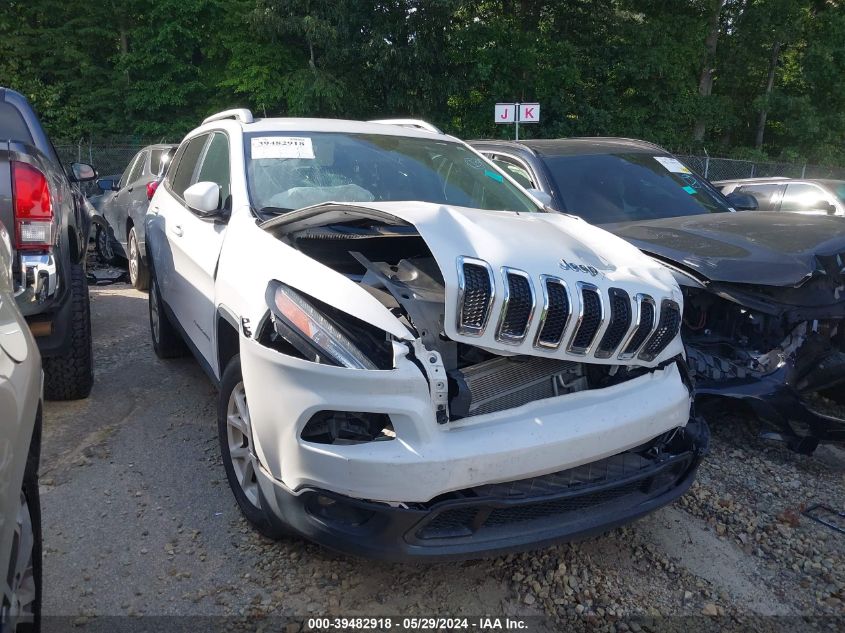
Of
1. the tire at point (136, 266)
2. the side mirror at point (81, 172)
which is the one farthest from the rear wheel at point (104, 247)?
the side mirror at point (81, 172)

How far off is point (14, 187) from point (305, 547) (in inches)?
95.5

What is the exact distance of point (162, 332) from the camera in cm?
505

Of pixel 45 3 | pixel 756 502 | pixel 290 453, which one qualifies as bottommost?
pixel 756 502

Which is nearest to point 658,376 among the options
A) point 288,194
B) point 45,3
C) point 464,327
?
point 464,327

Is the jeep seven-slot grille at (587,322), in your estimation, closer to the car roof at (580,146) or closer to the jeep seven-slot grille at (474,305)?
the jeep seven-slot grille at (474,305)

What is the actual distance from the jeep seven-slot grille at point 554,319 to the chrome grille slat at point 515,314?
66 mm

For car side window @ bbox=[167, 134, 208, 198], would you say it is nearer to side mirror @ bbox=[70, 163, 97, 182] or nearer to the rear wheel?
side mirror @ bbox=[70, 163, 97, 182]

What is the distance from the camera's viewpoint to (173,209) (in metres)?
4.61

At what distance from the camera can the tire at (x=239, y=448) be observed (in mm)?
2779

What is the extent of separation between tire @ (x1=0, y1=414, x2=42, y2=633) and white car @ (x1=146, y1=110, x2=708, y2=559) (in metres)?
0.71

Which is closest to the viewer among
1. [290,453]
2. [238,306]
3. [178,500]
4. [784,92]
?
[290,453]

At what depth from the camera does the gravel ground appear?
8.46 feet

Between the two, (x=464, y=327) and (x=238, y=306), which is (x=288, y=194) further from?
(x=464, y=327)

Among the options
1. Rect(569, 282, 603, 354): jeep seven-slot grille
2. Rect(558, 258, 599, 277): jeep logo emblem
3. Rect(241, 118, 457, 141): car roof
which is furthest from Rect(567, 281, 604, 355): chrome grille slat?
Rect(241, 118, 457, 141): car roof
